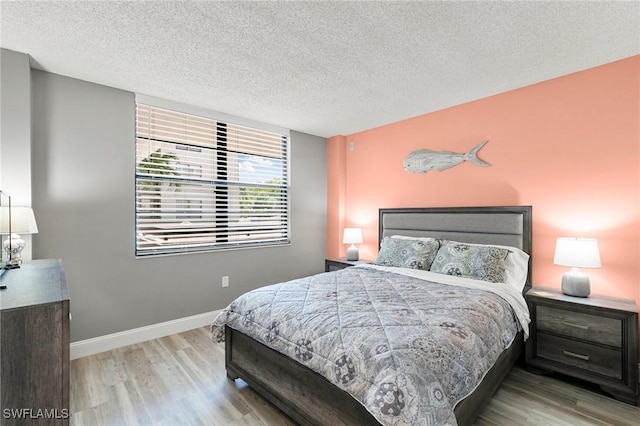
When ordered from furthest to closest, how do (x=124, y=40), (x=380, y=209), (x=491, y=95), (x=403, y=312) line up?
(x=380, y=209) → (x=491, y=95) → (x=124, y=40) → (x=403, y=312)

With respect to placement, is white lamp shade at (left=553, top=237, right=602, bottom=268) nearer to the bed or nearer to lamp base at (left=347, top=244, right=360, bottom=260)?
the bed

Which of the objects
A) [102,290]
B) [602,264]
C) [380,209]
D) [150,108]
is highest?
[150,108]

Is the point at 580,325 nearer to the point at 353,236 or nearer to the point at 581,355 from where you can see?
the point at 581,355

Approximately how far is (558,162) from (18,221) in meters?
4.19

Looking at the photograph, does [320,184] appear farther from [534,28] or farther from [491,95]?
[534,28]

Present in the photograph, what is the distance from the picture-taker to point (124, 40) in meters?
2.12

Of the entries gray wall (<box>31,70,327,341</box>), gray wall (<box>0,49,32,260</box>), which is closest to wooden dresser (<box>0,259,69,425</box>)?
gray wall (<box>0,49,32,260</box>)

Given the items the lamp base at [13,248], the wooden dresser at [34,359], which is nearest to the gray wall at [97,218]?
the lamp base at [13,248]

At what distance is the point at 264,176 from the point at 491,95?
2783 millimetres

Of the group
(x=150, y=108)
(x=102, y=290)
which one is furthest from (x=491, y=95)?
(x=102, y=290)

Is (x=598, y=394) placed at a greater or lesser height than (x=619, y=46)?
lesser

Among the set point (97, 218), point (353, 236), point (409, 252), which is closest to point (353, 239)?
point (353, 236)

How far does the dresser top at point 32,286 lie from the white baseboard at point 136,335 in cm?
118

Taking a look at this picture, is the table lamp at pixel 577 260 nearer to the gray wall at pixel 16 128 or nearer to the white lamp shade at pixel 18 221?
the white lamp shade at pixel 18 221
